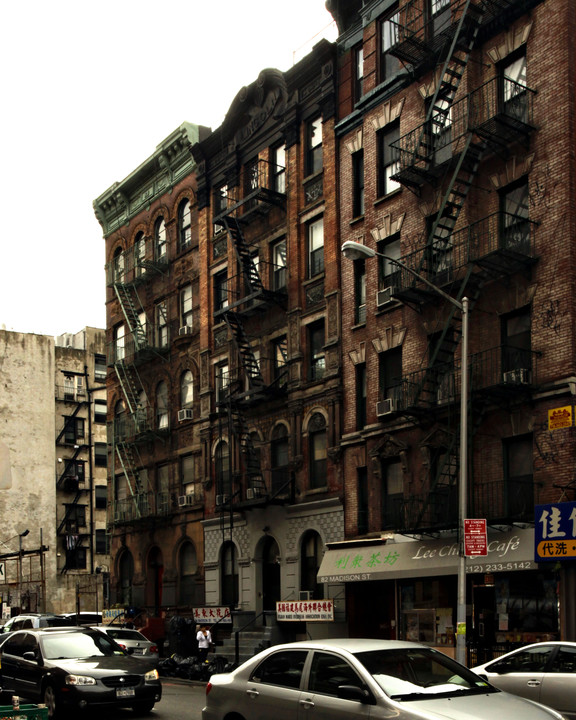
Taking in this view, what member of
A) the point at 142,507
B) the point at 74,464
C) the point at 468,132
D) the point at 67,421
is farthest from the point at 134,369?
the point at 74,464

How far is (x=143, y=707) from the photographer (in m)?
18.0

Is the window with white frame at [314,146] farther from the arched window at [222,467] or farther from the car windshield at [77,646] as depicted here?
the car windshield at [77,646]

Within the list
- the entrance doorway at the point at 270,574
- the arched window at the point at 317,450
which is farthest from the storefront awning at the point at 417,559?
the entrance doorway at the point at 270,574

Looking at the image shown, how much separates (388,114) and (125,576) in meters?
25.7

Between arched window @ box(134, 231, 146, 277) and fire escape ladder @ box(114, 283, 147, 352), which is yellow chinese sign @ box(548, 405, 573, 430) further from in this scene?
arched window @ box(134, 231, 146, 277)


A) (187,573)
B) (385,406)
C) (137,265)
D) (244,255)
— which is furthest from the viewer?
(137,265)

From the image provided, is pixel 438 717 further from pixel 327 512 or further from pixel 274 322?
pixel 274 322

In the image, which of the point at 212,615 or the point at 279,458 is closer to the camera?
the point at 212,615

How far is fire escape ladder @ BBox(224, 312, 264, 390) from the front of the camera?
3553 centimetres

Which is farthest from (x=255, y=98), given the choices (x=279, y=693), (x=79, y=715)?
(x=279, y=693)

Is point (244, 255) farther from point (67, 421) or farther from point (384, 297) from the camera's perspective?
point (67, 421)

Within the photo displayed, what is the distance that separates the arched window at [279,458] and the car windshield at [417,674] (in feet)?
77.2

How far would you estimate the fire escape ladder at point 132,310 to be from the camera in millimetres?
44406

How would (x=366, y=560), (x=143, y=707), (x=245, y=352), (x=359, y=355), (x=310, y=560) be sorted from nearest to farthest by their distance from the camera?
(x=143, y=707), (x=366, y=560), (x=359, y=355), (x=310, y=560), (x=245, y=352)
